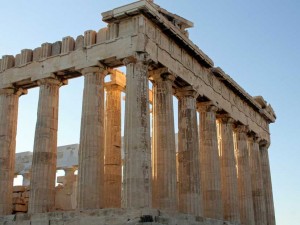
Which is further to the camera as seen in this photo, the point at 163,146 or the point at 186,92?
the point at 186,92

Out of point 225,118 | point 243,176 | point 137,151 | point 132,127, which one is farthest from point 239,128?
point 137,151

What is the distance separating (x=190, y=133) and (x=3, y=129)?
1130 centimetres

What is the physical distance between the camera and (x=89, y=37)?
28.0 metres

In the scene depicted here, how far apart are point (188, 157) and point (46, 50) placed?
34.5 feet

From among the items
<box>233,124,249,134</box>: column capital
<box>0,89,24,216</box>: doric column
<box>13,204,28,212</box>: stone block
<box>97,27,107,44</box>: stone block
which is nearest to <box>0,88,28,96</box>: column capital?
<box>0,89,24,216</box>: doric column

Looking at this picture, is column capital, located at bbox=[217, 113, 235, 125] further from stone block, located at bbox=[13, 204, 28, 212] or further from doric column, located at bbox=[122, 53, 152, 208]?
stone block, located at bbox=[13, 204, 28, 212]

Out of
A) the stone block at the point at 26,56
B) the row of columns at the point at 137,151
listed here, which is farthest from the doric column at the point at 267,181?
the stone block at the point at 26,56

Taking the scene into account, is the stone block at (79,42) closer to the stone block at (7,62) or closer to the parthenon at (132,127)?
the parthenon at (132,127)

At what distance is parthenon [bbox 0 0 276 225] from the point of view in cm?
2434

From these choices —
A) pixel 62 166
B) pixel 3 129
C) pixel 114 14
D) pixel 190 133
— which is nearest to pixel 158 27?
pixel 114 14

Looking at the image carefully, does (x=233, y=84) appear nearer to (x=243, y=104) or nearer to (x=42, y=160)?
(x=243, y=104)

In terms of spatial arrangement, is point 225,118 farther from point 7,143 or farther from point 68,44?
point 7,143

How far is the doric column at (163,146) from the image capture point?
85.1ft

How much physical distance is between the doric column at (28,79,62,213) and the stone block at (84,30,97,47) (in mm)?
3041
